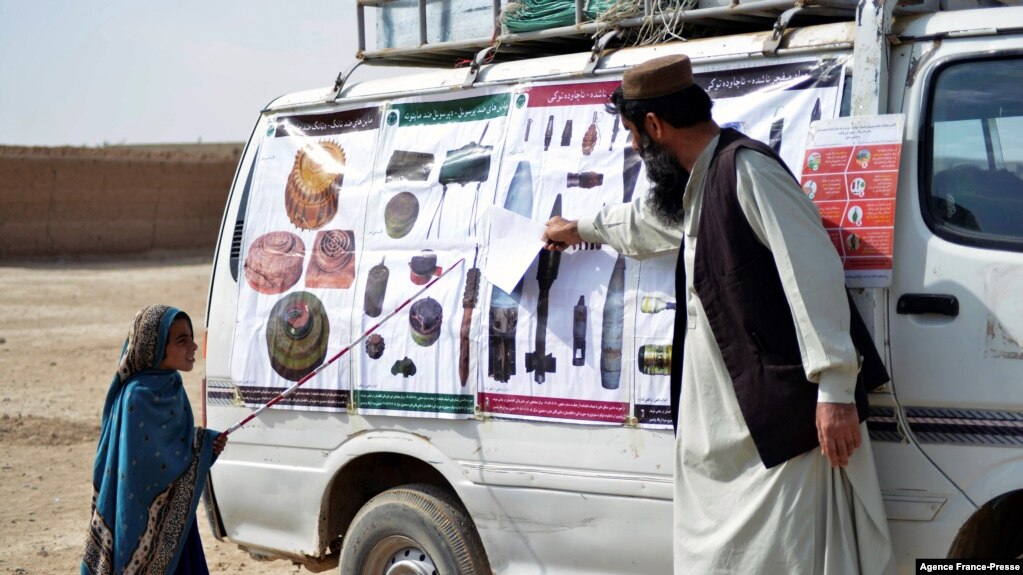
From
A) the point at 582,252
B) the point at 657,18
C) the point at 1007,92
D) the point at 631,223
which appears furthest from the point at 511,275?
the point at 1007,92

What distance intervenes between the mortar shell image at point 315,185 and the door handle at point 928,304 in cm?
232

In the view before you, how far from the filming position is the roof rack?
365 centimetres

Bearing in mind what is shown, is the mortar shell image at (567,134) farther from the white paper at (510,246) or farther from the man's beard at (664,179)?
the man's beard at (664,179)

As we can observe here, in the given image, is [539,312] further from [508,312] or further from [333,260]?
[333,260]

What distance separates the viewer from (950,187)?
3172 millimetres

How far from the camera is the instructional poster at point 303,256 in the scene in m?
4.45

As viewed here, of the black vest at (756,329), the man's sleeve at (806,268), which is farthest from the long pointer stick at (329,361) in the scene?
the man's sleeve at (806,268)

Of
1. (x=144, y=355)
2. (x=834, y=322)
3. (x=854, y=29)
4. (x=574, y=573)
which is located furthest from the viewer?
(x=144, y=355)

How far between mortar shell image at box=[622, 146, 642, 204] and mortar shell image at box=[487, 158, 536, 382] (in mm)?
343

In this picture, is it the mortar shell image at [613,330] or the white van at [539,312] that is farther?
the mortar shell image at [613,330]

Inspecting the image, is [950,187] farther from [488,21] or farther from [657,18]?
[488,21]

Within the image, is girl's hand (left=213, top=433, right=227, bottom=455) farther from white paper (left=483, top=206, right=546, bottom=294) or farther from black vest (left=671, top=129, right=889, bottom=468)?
black vest (left=671, top=129, right=889, bottom=468)

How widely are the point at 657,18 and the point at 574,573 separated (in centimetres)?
194

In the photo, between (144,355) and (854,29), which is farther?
(144,355)
